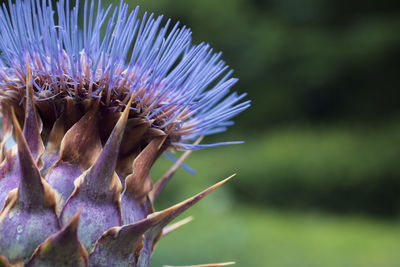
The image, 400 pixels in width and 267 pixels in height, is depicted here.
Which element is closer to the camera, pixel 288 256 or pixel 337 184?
pixel 288 256

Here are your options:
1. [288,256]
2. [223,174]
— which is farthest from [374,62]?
[288,256]

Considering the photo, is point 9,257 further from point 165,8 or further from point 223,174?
point 165,8

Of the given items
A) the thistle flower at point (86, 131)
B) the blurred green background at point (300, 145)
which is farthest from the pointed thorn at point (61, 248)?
the blurred green background at point (300, 145)

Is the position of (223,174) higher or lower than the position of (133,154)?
lower

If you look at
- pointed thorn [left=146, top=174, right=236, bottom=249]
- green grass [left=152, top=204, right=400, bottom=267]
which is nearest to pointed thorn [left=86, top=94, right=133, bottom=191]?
pointed thorn [left=146, top=174, right=236, bottom=249]

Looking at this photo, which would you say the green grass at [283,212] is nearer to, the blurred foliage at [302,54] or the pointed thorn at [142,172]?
the blurred foliage at [302,54]
